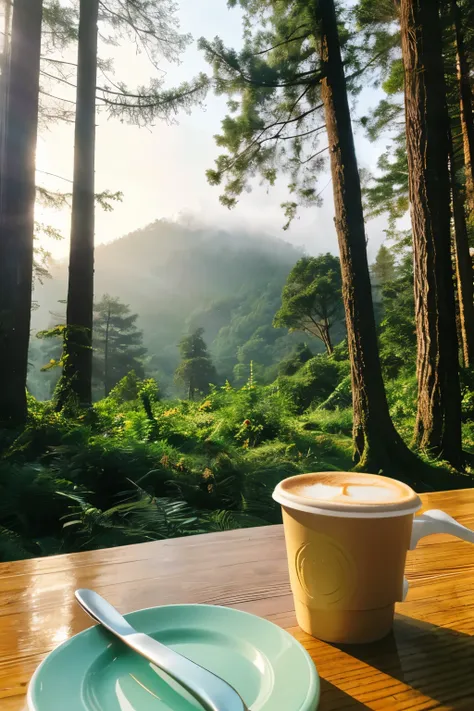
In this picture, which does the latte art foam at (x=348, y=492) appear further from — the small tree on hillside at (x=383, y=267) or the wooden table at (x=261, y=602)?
the small tree on hillside at (x=383, y=267)

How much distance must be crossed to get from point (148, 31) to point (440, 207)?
16.3 ft

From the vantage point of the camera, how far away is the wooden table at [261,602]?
380mm

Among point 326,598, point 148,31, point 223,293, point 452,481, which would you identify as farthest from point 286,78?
point 223,293

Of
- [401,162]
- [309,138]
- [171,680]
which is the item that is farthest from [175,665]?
[401,162]

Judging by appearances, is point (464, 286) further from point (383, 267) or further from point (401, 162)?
point (383, 267)

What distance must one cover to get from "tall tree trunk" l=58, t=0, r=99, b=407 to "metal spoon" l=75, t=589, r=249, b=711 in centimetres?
391

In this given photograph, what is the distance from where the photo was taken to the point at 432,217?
3.55 meters

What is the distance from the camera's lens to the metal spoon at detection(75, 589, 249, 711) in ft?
0.97

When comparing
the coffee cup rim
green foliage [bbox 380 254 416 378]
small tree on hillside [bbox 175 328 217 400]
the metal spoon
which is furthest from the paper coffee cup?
small tree on hillside [bbox 175 328 217 400]

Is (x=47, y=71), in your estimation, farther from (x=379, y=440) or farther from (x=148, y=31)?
(x=379, y=440)

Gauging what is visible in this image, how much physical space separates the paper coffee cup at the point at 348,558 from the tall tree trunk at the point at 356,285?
10.4 feet

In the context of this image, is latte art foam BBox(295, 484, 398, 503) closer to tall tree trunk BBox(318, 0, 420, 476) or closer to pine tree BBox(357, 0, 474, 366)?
tall tree trunk BBox(318, 0, 420, 476)

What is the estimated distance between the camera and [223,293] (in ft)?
162

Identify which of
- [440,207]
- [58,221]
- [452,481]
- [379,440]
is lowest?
[452,481]
